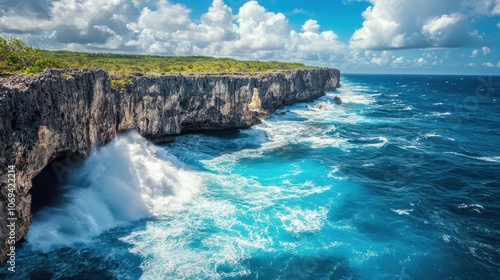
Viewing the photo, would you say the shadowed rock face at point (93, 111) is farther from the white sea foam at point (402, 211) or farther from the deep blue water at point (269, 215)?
the white sea foam at point (402, 211)

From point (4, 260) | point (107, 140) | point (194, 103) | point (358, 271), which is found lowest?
point (358, 271)

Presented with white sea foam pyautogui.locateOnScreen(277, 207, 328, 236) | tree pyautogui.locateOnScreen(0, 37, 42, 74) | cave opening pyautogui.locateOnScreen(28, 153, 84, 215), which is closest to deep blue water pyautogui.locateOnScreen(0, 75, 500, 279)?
white sea foam pyautogui.locateOnScreen(277, 207, 328, 236)

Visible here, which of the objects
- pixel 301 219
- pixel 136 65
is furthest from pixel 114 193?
pixel 136 65

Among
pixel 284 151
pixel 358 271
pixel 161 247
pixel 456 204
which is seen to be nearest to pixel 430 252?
pixel 358 271

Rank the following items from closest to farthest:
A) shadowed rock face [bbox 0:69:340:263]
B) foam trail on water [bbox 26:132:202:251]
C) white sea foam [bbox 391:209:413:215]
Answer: shadowed rock face [bbox 0:69:340:263] → foam trail on water [bbox 26:132:202:251] → white sea foam [bbox 391:209:413:215]

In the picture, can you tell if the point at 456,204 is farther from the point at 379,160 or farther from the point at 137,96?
the point at 137,96

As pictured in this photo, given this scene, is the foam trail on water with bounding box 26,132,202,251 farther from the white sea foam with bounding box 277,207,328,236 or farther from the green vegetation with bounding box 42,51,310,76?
A: the green vegetation with bounding box 42,51,310,76

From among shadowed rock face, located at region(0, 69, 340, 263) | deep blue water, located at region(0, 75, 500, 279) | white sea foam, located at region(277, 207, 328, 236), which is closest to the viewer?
shadowed rock face, located at region(0, 69, 340, 263)

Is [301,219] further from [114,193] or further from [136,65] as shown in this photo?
[136,65]
